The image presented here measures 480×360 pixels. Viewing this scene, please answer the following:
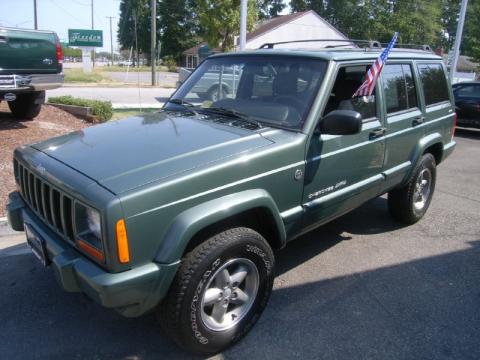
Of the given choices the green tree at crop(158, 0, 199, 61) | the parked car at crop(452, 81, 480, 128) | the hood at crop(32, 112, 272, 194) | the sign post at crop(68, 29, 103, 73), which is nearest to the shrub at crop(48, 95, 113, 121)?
the hood at crop(32, 112, 272, 194)

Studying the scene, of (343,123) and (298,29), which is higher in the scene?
(298,29)

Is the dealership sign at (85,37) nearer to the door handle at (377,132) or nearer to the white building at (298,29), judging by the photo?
the white building at (298,29)

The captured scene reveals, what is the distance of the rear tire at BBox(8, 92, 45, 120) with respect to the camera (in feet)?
26.7

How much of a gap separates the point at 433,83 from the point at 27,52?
6616mm

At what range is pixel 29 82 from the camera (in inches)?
286

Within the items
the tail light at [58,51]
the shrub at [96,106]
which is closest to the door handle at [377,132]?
the tail light at [58,51]

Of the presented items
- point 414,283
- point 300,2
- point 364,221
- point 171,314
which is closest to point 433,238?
point 364,221

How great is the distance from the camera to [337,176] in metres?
3.38

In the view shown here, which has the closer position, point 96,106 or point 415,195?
point 415,195

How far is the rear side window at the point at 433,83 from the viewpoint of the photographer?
15.0 feet

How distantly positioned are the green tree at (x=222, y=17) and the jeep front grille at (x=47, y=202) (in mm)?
16394

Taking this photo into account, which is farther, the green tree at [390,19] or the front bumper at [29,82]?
the green tree at [390,19]

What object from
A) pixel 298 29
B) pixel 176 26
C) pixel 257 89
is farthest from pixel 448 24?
pixel 257 89

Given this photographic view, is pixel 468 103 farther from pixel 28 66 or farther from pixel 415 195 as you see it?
pixel 28 66
